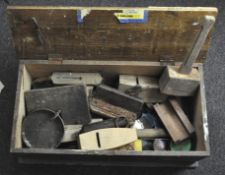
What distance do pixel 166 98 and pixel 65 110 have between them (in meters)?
0.35

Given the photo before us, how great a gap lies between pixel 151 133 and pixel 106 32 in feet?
1.26

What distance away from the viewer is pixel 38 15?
49.9 inches

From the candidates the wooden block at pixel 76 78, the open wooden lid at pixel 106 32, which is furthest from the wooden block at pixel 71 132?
the open wooden lid at pixel 106 32

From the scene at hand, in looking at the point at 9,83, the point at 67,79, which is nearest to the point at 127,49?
the point at 67,79

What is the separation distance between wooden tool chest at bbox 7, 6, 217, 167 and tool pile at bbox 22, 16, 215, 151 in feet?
0.10

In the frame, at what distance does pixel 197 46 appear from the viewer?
1269 millimetres

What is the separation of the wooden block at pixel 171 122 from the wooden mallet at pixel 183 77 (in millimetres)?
74

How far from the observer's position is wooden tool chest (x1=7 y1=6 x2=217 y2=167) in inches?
49.8

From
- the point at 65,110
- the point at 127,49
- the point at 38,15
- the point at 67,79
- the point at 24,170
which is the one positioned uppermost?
the point at 38,15

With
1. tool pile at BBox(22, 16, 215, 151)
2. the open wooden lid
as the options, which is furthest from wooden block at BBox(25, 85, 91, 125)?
the open wooden lid

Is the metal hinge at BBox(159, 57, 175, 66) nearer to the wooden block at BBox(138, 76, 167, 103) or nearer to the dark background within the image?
the wooden block at BBox(138, 76, 167, 103)

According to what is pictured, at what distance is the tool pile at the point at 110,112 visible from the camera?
1375 mm

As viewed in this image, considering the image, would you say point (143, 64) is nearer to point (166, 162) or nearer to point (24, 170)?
point (166, 162)

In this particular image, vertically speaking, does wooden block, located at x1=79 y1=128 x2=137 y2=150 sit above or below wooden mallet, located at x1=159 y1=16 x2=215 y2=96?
below
